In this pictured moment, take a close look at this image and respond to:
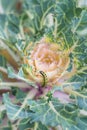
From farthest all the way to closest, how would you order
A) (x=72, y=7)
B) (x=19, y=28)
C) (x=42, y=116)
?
(x=19, y=28), (x=72, y=7), (x=42, y=116)

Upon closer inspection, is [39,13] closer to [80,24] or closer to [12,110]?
[80,24]

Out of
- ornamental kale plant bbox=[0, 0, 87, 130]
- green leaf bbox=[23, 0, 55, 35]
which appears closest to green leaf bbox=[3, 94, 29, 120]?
ornamental kale plant bbox=[0, 0, 87, 130]

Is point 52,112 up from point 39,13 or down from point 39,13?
down

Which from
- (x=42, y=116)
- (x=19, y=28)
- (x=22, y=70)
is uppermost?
(x=19, y=28)

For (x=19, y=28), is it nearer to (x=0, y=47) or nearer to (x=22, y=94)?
(x=0, y=47)

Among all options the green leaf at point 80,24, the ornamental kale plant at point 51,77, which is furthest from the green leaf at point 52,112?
the green leaf at point 80,24

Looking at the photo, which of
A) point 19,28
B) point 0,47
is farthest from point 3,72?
point 19,28

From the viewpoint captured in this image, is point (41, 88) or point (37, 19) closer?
point (41, 88)

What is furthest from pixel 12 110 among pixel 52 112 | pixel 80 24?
pixel 80 24
